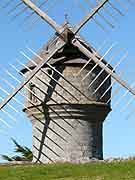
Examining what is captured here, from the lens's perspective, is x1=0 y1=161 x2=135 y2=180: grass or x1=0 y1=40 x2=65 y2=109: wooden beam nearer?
x1=0 y1=161 x2=135 y2=180: grass

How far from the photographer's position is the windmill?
21.2 m

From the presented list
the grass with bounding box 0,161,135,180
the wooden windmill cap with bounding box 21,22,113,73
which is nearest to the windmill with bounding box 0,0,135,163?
the wooden windmill cap with bounding box 21,22,113,73

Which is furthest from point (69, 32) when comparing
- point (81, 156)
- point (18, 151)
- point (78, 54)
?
point (18, 151)

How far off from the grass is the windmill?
300 cm

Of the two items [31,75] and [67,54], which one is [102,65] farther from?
[31,75]

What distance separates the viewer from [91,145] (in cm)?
2150

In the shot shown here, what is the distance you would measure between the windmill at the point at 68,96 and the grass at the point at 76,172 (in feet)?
9.85

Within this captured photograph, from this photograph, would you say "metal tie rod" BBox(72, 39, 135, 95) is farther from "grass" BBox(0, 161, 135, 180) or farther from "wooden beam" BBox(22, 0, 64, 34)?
"grass" BBox(0, 161, 135, 180)

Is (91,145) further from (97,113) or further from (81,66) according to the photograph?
(81,66)

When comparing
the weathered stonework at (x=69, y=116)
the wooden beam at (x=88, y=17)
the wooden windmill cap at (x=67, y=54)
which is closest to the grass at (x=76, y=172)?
the weathered stonework at (x=69, y=116)

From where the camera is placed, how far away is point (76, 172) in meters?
16.7

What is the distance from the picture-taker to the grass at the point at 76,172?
50.5 feet

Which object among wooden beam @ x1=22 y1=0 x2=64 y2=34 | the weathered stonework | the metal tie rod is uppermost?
wooden beam @ x1=22 y1=0 x2=64 y2=34

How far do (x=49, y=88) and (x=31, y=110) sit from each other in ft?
3.95
